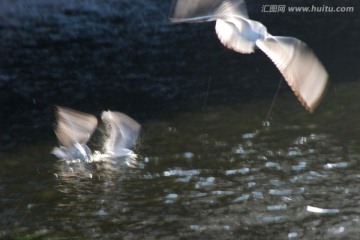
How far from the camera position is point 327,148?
6285mm

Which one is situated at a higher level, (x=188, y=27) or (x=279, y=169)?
(x=188, y=27)

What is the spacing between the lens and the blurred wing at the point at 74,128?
20.1 feet

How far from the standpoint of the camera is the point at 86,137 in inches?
240

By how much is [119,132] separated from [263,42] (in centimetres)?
213

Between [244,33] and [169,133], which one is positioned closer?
[244,33]

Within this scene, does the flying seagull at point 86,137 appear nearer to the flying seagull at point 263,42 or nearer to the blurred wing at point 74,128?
the blurred wing at point 74,128

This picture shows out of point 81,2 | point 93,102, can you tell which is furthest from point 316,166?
point 81,2

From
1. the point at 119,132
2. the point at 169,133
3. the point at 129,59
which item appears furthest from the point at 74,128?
the point at 129,59

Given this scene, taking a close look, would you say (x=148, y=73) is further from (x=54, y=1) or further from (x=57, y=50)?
(x=54, y=1)

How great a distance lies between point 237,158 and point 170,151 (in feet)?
1.74

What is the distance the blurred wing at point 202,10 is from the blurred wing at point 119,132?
1.90 meters

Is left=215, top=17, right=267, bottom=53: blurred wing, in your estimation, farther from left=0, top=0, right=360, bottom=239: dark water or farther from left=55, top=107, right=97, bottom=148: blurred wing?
left=55, top=107, right=97, bottom=148: blurred wing

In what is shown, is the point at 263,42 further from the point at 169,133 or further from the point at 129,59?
the point at 129,59

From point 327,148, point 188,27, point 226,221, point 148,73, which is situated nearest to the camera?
point 226,221
